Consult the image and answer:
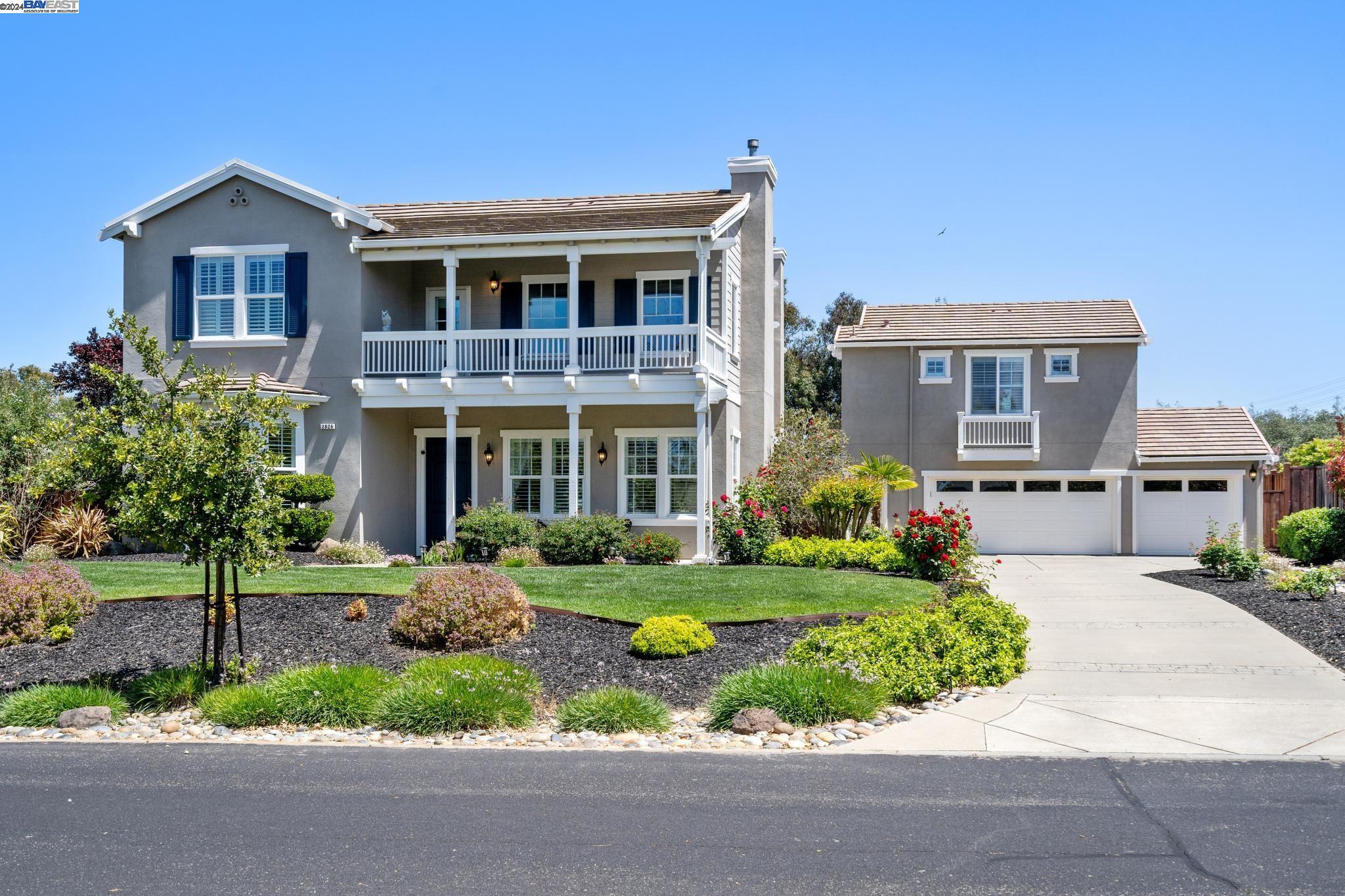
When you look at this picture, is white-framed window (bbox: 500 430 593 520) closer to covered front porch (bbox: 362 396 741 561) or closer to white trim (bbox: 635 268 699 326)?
covered front porch (bbox: 362 396 741 561)

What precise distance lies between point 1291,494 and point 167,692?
24.2 m

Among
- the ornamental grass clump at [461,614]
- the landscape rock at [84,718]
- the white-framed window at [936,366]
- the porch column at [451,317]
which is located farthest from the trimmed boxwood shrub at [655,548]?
the landscape rock at [84,718]

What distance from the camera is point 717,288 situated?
21.2 meters

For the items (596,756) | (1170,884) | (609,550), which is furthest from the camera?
(609,550)

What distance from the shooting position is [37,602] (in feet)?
38.4

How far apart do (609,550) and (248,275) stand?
894cm

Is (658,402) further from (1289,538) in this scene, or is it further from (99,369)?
(1289,538)

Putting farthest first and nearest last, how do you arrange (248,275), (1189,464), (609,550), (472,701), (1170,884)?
1. (1189,464)
2. (248,275)
3. (609,550)
4. (472,701)
5. (1170,884)

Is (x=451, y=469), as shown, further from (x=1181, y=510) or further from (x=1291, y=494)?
(x=1291, y=494)

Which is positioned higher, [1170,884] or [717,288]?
[717,288]

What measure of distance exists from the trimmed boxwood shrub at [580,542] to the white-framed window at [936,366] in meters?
10.9

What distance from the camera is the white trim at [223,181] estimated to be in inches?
799

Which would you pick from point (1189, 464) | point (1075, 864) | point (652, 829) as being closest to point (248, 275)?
point (652, 829)

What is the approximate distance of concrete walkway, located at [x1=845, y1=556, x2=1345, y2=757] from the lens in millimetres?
8117
